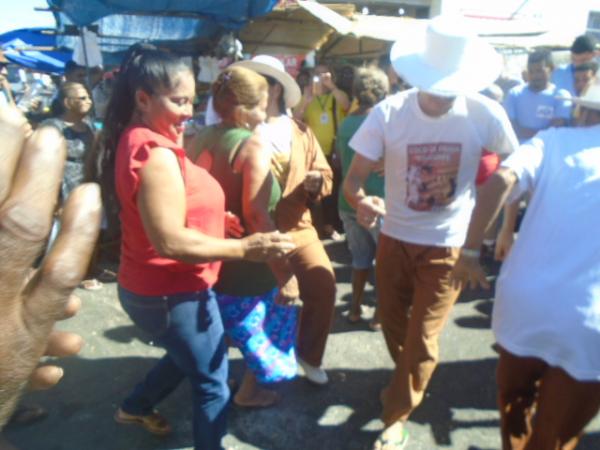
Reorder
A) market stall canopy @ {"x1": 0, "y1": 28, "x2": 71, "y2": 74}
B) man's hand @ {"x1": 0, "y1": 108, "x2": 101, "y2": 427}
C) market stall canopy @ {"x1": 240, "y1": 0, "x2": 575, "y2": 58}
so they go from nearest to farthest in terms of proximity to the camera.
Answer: man's hand @ {"x1": 0, "y1": 108, "x2": 101, "y2": 427} < market stall canopy @ {"x1": 240, "y1": 0, "x2": 575, "y2": 58} < market stall canopy @ {"x1": 0, "y1": 28, "x2": 71, "y2": 74}

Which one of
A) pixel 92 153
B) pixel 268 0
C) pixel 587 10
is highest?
pixel 587 10

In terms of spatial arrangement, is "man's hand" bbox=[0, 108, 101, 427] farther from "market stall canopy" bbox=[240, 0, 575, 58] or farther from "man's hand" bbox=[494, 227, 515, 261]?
"market stall canopy" bbox=[240, 0, 575, 58]

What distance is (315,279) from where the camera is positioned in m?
2.78

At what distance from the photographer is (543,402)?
1841mm

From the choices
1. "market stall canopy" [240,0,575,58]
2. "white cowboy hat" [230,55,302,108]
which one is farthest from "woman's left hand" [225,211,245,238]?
"market stall canopy" [240,0,575,58]

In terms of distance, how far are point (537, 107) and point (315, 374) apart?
11.9 ft

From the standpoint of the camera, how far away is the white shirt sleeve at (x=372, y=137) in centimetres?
234

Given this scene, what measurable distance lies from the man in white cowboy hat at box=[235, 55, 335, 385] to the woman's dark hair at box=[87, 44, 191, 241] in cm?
80

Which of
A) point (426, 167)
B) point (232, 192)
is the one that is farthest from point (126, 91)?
point (426, 167)

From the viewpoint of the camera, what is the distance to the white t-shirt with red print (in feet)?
7.46

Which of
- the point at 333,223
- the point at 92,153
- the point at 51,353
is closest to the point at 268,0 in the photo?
the point at 333,223

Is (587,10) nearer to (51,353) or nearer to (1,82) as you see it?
(1,82)

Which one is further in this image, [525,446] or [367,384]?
[367,384]

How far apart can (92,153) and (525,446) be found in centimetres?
214
